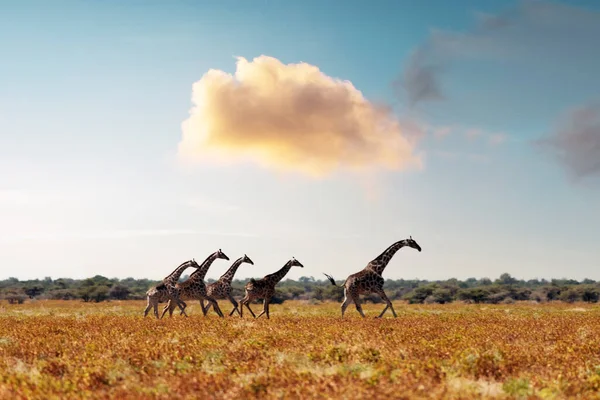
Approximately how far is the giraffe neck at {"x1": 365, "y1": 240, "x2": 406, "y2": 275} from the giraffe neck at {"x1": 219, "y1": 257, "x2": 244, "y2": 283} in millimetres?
6985

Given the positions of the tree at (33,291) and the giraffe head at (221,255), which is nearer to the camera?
the giraffe head at (221,255)

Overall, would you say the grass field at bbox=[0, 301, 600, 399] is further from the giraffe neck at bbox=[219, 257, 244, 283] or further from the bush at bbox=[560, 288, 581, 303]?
the bush at bbox=[560, 288, 581, 303]

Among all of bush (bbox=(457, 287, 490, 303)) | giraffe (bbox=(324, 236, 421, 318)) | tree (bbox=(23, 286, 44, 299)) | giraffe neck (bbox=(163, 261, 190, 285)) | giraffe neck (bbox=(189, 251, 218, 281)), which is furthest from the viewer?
tree (bbox=(23, 286, 44, 299))

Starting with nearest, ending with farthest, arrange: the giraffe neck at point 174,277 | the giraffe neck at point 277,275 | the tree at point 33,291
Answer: the giraffe neck at point 277,275
the giraffe neck at point 174,277
the tree at point 33,291

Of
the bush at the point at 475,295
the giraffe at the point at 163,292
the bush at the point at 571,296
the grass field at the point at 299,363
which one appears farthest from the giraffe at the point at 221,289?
the bush at the point at 571,296

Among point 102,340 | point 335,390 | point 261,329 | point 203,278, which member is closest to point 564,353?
point 335,390

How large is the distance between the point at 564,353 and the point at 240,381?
789cm

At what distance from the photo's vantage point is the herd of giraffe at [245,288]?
80.8 feet

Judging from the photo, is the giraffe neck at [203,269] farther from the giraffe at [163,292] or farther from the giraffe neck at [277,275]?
the giraffe neck at [277,275]

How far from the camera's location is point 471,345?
13812mm

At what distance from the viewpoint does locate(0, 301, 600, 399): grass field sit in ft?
30.1

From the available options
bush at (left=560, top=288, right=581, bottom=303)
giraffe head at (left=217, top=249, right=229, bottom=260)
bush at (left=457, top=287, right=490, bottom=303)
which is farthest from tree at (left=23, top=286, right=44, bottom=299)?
bush at (left=560, top=288, right=581, bottom=303)

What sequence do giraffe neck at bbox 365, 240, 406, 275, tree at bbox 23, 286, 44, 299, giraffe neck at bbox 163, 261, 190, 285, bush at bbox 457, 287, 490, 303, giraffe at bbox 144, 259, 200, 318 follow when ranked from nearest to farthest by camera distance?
giraffe neck at bbox 365, 240, 406, 275
giraffe at bbox 144, 259, 200, 318
giraffe neck at bbox 163, 261, 190, 285
bush at bbox 457, 287, 490, 303
tree at bbox 23, 286, 44, 299

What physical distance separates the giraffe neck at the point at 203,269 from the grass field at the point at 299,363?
941cm
